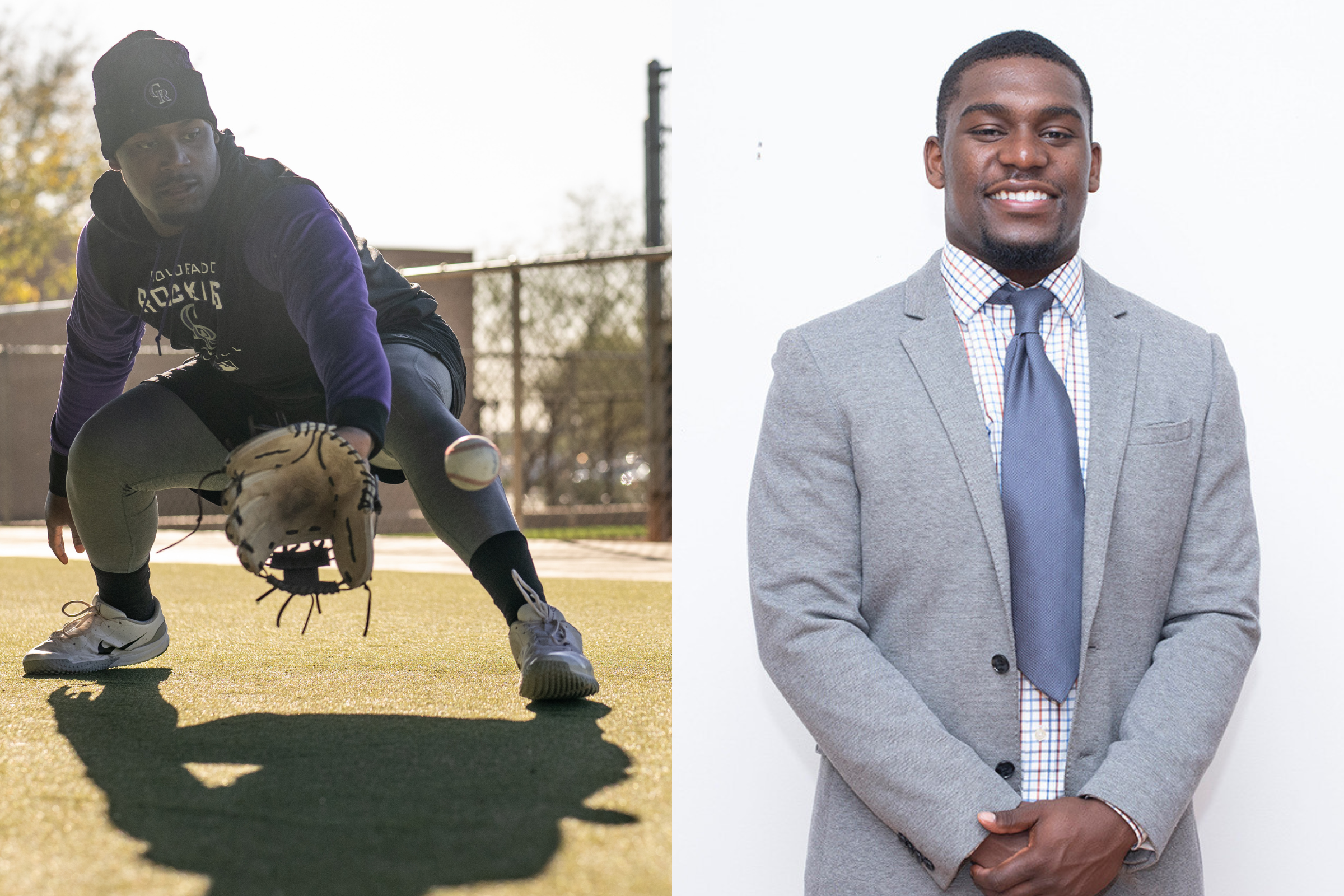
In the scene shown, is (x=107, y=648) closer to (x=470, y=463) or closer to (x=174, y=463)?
(x=174, y=463)

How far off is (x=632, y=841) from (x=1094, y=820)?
575mm

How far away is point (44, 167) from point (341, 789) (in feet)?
3.56

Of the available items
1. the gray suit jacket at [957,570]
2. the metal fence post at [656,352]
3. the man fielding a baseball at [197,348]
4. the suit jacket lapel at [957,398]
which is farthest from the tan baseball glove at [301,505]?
the metal fence post at [656,352]

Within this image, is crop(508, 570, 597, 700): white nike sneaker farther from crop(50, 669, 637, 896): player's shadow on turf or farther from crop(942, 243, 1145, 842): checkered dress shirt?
crop(942, 243, 1145, 842): checkered dress shirt

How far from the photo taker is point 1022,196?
1.55 m

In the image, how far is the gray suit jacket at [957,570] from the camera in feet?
4.63

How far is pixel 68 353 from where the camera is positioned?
1771 mm

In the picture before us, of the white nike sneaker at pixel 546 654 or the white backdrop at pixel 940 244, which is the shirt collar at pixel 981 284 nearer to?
the white backdrop at pixel 940 244

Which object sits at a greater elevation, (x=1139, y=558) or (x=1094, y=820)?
(x=1139, y=558)

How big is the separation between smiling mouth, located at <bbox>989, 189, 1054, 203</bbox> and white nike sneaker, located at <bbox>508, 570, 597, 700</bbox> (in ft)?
2.99

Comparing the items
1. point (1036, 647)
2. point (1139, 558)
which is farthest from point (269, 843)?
point (1139, 558)

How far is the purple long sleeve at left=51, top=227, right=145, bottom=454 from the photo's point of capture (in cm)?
173

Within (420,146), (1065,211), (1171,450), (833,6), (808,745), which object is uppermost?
(833,6)

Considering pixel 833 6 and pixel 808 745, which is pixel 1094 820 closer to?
pixel 808 745
